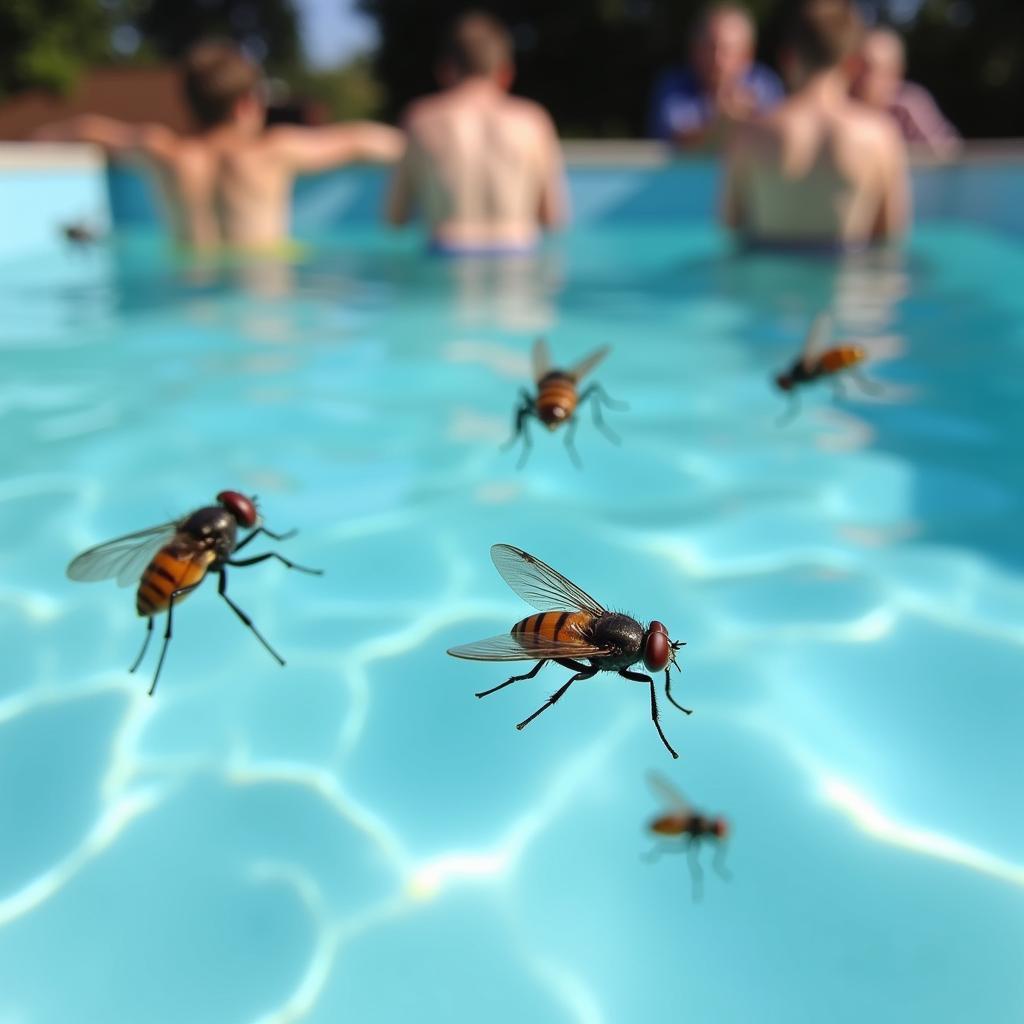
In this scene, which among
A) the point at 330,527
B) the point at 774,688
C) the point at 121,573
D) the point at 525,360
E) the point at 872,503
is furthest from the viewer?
the point at 525,360

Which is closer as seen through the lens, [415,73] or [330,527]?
[330,527]

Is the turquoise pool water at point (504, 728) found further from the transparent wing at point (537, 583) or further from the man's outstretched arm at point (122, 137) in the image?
the man's outstretched arm at point (122, 137)

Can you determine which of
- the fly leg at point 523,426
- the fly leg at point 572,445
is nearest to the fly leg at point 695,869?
the fly leg at point 523,426

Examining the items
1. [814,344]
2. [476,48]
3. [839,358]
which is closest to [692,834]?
[839,358]

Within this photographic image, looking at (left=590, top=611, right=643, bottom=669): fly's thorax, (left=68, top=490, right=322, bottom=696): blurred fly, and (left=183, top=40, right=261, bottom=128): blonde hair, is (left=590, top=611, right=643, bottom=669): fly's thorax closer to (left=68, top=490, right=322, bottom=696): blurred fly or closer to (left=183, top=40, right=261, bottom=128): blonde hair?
(left=68, top=490, right=322, bottom=696): blurred fly

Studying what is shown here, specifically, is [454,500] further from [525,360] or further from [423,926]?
[525,360]

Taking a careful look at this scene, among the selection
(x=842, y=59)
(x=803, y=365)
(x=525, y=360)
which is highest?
(x=842, y=59)

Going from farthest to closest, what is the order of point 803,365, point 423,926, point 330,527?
1. point 803,365
2. point 330,527
3. point 423,926

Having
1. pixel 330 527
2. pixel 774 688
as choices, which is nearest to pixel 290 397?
pixel 330 527

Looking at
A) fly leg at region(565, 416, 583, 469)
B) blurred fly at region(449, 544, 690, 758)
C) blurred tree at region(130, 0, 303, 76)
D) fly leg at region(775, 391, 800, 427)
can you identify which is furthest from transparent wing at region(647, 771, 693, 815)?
blurred tree at region(130, 0, 303, 76)
